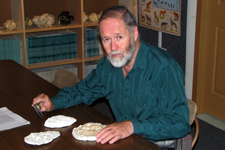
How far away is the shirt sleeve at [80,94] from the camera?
1.73m

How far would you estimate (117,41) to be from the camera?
1626 mm

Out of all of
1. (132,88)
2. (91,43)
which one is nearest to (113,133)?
(132,88)

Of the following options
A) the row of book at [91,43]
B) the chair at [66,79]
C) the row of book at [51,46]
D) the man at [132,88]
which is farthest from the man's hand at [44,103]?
the row of book at [91,43]

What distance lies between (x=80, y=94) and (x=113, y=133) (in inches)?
21.6

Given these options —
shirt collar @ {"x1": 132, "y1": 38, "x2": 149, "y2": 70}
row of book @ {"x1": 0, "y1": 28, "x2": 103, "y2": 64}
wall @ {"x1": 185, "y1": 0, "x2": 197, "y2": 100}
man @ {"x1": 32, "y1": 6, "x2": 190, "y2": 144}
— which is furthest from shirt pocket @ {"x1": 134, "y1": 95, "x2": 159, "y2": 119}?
row of book @ {"x1": 0, "y1": 28, "x2": 103, "y2": 64}

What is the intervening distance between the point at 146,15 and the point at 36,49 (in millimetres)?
1318

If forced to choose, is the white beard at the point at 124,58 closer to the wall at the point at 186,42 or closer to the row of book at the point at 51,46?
the wall at the point at 186,42

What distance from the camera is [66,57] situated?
12.5 feet

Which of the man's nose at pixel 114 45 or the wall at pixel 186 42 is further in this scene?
the wall at pixel 186 42

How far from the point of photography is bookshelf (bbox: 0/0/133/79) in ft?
11.2

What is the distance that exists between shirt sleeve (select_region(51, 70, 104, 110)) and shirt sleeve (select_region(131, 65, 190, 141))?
0.41 meters

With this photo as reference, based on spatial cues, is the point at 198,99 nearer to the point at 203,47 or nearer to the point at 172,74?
the point at 203,47

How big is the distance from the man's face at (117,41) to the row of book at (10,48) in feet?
6.69

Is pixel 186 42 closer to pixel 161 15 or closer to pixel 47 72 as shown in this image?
pixel 161 15
